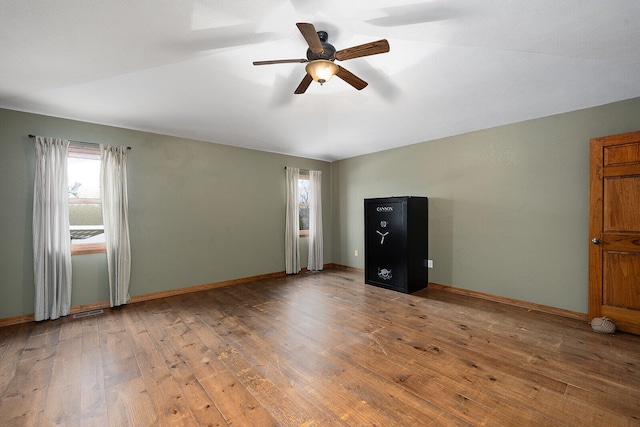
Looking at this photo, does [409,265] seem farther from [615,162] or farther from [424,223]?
[615,162]

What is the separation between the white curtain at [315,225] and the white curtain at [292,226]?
35cm

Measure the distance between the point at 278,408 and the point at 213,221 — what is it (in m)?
3.30

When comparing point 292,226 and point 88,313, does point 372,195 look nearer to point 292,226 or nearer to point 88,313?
point 292,226

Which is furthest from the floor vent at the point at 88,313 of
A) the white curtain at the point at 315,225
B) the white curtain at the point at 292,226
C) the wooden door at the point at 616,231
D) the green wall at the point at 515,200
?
the wooden door at the point at 616,231

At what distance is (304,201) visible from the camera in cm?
565

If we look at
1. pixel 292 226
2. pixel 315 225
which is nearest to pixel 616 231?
pixel 315 225

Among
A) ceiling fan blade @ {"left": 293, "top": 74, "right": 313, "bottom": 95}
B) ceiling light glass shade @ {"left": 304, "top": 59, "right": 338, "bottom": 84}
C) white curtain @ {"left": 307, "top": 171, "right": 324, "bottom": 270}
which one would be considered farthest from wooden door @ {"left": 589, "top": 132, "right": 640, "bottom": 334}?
white curtain @ {"left": 307, "top": 171, "right": 324, "bottom": 270}

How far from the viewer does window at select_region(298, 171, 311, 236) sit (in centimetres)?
559

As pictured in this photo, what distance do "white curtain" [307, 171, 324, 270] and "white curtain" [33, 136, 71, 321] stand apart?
3.65 m

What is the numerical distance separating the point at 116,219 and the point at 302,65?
3.05 m

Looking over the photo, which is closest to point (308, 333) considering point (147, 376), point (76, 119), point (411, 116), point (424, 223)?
point (147, 376)

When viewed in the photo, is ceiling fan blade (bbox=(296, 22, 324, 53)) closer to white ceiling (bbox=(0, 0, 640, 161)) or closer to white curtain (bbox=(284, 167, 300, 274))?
white ceiling (bbox=(0, 0, 640, 161))

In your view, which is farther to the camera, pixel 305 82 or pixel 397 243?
pixel 397 243

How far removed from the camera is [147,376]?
196cm
